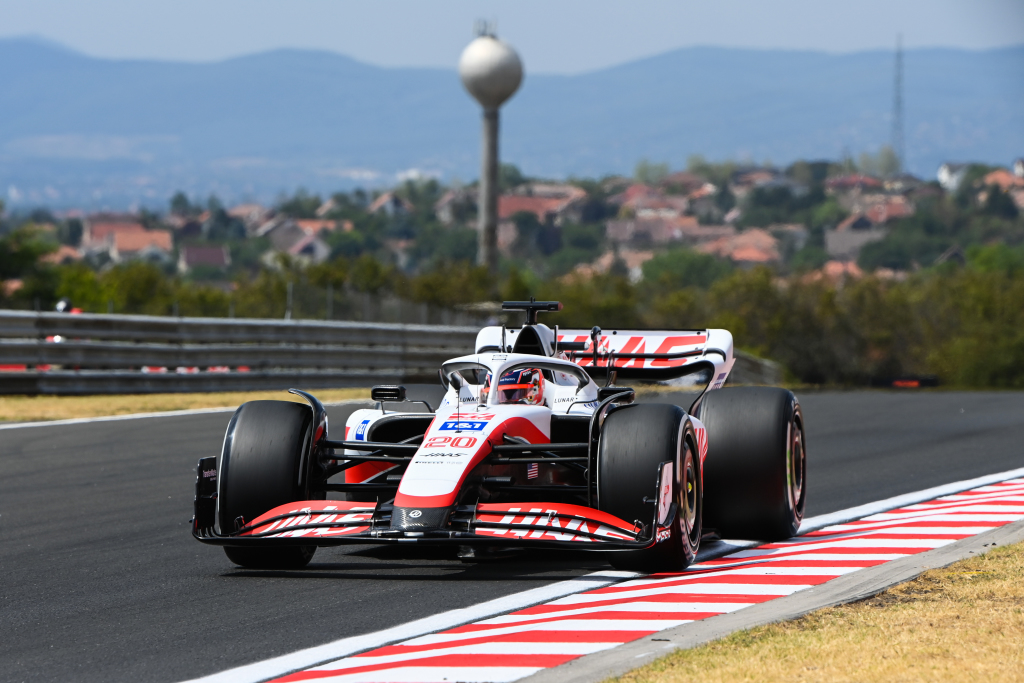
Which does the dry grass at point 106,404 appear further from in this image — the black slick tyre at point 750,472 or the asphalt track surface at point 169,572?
the black slick tyre at point 750,472

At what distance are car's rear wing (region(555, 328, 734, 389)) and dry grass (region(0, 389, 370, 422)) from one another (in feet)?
23.5

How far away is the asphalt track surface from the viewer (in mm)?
5555

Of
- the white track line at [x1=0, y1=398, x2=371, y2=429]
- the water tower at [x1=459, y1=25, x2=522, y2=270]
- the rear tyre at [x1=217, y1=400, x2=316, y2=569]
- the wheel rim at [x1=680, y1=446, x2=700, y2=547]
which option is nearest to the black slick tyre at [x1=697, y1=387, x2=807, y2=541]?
the wheel rim at [x1=680, y1=446, x2=700, y2=547]

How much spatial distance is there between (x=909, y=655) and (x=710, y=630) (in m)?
0.80

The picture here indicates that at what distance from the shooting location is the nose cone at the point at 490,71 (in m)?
81.0

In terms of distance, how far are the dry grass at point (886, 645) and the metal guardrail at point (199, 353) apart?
12.1m

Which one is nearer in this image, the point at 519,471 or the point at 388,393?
the point at 519,471

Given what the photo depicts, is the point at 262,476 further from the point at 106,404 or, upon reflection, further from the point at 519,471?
the point at 106,404

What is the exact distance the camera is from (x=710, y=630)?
5512mm

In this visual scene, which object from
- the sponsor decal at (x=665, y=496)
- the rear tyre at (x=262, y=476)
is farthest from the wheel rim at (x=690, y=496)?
the rear tyre at (x=262, y=476)

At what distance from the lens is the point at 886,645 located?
515cm

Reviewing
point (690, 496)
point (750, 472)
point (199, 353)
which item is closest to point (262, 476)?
point (690, 496)

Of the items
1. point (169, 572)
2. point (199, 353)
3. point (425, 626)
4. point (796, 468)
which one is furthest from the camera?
point (199, 353)

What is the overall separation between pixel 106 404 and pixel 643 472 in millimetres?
10620
